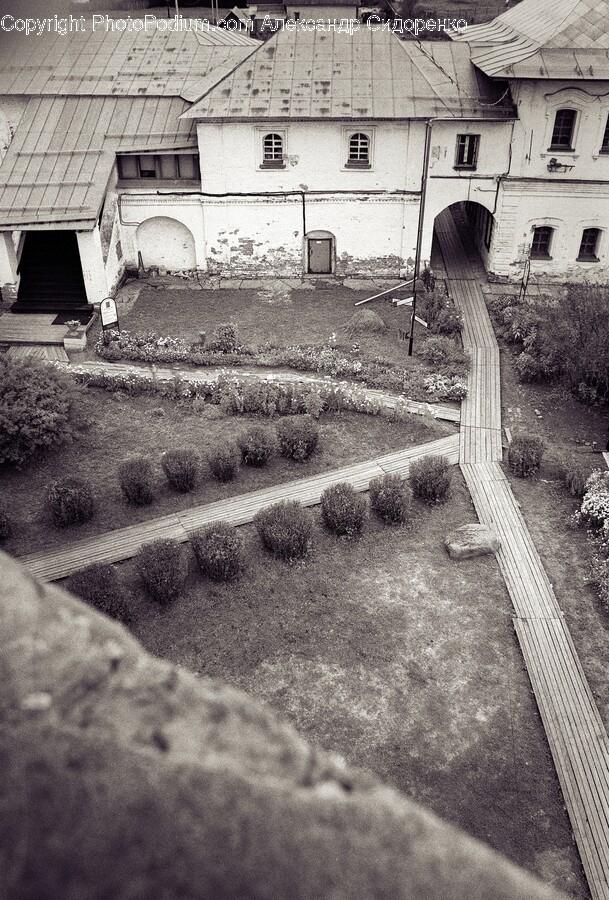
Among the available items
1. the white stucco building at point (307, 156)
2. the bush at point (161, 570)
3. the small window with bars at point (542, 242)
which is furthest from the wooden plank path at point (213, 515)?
the white stucco building at point (307, 156)

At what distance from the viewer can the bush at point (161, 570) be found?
1323cm

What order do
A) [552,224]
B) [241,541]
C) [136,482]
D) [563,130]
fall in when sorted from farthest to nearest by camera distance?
[552,224]
[563,130]
[136,482]
[241,541]

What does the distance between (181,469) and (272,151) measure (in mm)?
14330

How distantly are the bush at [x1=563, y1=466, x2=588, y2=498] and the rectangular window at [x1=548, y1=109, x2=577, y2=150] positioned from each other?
1336cm

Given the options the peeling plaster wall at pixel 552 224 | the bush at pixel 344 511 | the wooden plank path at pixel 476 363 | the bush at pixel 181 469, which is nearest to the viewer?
the bush at pixel 344 511

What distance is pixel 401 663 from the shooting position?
12.3 meters

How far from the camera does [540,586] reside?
13820 millimetres

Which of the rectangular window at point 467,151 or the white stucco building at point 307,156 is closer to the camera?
the white stucco building at point 307,156

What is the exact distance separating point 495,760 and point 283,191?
20701 millimetres

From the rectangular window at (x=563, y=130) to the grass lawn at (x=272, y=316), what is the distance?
691 cm

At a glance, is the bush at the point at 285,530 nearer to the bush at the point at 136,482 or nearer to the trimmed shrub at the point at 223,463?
the trimmed shrub at the point at 223,463

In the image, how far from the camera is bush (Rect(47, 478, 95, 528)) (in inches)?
591

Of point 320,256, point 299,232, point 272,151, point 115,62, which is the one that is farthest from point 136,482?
point 115,62

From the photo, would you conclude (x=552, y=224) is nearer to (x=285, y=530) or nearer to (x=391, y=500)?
(x=391, y=500)
